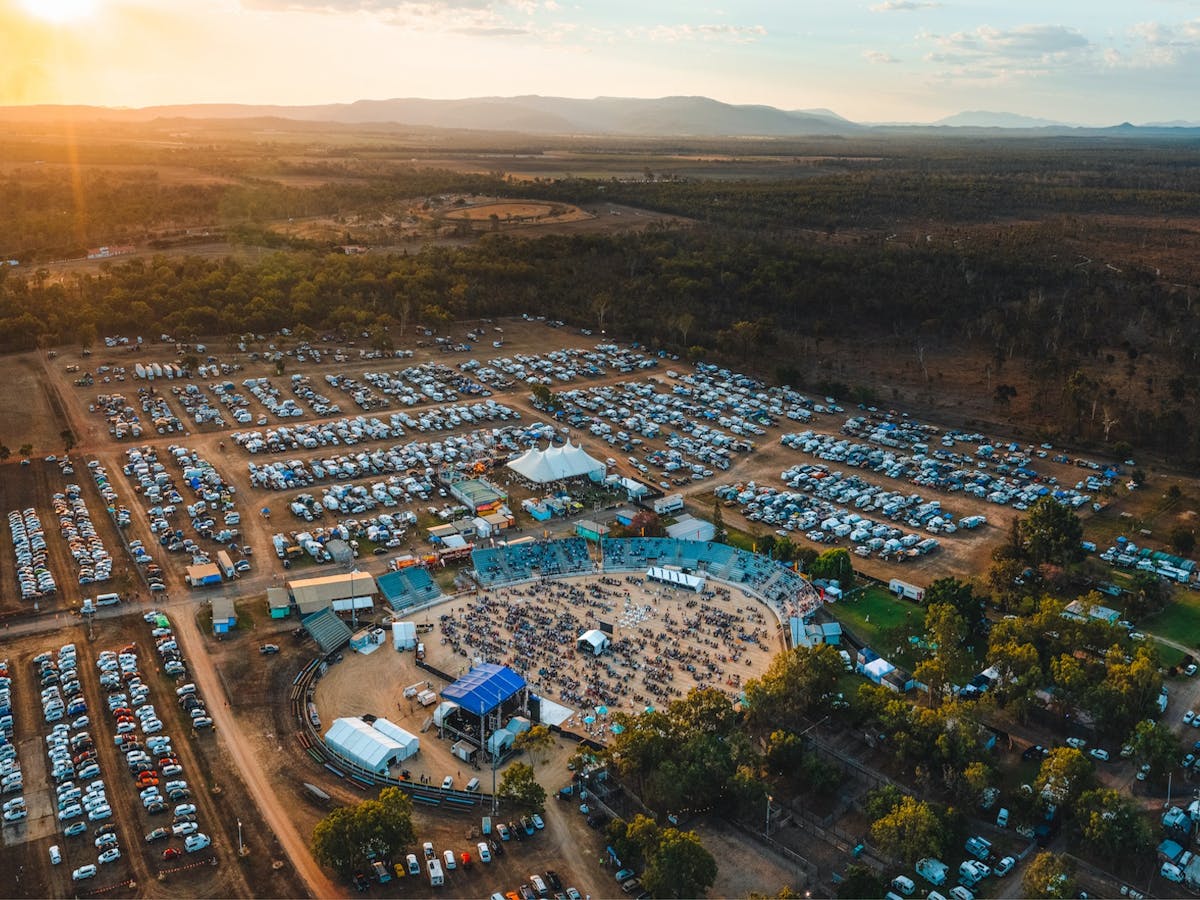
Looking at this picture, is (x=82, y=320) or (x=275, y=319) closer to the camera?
(x=82, y=320)

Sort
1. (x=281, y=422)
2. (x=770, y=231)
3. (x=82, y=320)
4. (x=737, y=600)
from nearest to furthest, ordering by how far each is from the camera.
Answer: (x=737, y=600) → (x=281, y=422) → (x=82, y=320) → (x=770, y=231)

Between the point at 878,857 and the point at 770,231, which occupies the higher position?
the point at 770,231

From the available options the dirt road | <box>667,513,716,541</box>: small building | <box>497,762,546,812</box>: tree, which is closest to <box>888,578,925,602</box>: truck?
<box>667,513,716,541</box>: small building

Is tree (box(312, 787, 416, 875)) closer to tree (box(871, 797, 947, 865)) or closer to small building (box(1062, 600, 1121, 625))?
tree (box(871, 797, 947, 865))

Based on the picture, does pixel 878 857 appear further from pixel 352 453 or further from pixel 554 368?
pixel 554 368

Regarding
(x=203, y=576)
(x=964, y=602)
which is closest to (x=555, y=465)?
(x=203, y=576)

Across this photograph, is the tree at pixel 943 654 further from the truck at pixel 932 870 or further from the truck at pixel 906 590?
the truck at pixel 932 870

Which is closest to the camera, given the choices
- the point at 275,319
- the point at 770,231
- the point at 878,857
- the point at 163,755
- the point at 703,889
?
the point at 703,889

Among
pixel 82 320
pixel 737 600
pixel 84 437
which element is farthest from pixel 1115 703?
pixel 82 320
